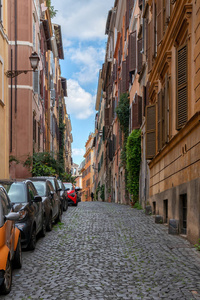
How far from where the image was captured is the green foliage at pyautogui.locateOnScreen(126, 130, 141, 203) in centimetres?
2498

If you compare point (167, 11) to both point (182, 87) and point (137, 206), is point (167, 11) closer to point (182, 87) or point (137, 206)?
point (182, 87)

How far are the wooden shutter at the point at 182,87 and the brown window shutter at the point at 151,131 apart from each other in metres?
6.26

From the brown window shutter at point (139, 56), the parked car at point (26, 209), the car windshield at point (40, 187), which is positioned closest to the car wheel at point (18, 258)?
the parked car at point (26, 209)

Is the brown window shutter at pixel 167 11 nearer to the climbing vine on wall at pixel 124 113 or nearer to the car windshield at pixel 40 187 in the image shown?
the car windshield at pixel 40 187

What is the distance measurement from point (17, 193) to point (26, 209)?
0.69 m

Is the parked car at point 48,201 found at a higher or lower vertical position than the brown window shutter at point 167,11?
lower

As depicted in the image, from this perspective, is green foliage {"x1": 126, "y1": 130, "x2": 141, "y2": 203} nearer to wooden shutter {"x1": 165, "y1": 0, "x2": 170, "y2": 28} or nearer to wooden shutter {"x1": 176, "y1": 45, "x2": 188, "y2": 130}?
wooden shutter {"x1": 165, "y1": 0, "x2": 170, "y2": 28}

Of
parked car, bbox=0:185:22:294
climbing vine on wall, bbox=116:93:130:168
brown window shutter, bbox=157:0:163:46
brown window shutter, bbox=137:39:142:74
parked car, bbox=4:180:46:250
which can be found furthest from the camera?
climbing vine on wall, bbox=116:93:130:168

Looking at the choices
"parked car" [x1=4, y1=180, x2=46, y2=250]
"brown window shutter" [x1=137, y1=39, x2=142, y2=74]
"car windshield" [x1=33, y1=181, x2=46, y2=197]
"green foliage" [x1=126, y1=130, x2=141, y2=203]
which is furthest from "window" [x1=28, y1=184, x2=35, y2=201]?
"brown window shutter" [x1=137, y1=39, x2=142, y2=74]

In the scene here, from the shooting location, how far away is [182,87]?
12008mm

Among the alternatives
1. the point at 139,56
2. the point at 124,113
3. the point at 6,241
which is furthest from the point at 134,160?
the point at 6,241

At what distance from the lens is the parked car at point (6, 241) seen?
6256mm

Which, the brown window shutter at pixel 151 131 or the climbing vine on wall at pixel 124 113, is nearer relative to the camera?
the brown window shutter at pixel 151 131

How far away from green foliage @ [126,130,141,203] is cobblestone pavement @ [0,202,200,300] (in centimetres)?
1160
